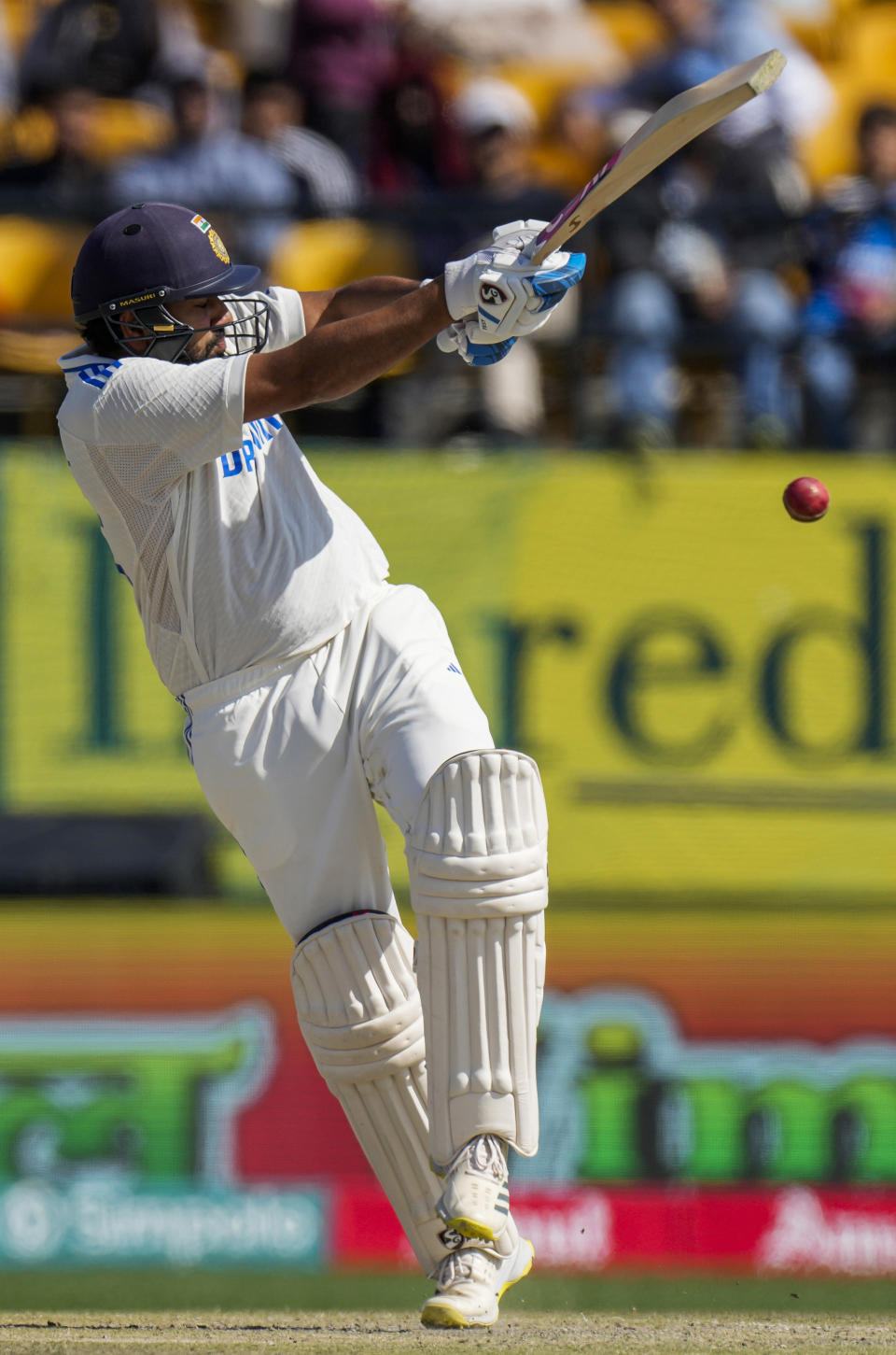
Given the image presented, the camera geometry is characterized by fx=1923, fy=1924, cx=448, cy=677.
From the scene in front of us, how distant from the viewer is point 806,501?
3830mm

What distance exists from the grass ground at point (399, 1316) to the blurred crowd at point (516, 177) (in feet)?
8.96

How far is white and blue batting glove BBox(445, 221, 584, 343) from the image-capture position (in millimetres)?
3217

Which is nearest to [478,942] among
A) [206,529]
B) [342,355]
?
[206,529]

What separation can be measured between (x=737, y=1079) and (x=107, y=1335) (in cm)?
294

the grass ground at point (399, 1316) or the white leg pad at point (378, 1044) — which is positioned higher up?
the white leg pad at point (378, 1044)

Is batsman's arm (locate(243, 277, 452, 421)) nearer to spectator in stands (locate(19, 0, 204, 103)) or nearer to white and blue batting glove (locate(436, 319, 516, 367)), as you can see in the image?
white and blue batting glove (locate(436, 319, 516, 367))

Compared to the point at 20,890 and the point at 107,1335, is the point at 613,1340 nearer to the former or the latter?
the point at 107,1335

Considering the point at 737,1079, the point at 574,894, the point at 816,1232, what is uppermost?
the point at 574,894

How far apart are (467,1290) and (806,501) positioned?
1.66 metres

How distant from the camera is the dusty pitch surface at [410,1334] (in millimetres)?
3488

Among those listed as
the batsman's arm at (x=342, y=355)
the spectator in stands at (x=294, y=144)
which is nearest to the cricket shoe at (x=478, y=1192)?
the batsman's arm at (x=342, y=355)

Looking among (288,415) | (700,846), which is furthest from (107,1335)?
(288,415)

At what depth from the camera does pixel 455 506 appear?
21.0ft

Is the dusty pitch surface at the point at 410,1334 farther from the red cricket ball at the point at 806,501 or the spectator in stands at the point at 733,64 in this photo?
the spectator in stands at the point at 733,64
